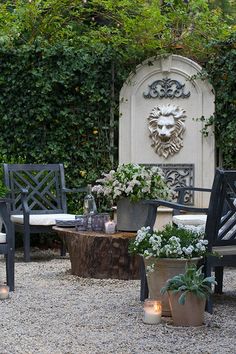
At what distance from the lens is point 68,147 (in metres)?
8.57

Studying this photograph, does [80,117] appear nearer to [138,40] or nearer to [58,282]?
[138,40]

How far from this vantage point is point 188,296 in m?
4.52

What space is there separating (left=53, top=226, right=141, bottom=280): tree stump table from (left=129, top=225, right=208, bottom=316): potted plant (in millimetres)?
1216

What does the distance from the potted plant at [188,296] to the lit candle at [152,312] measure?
0.08 metres

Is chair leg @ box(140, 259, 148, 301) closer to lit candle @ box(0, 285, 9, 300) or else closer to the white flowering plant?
the white flowering plant

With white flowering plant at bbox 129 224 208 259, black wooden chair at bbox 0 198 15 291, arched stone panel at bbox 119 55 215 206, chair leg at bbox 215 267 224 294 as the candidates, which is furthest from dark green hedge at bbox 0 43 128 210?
white flowering plant at bbox 129 224 208 259

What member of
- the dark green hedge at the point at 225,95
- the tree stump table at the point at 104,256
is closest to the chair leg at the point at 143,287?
the tree stump table at the point at 104,256

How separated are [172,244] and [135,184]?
151 cm

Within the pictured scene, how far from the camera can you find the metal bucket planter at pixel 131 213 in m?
6.38

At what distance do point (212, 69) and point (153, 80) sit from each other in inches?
25.2

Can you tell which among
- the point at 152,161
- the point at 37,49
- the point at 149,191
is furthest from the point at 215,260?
the point at 37,49

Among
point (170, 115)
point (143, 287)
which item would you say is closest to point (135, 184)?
point (143, 287)

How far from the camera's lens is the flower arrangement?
20.5 ft

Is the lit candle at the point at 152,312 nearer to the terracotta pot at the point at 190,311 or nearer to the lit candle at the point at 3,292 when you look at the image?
the terracotta pot at the point at 190,311
